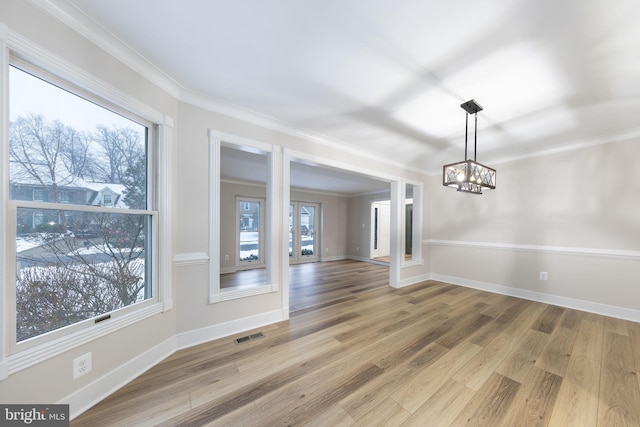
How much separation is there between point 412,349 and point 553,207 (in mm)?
3322

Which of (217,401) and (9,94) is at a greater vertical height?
(9,94)

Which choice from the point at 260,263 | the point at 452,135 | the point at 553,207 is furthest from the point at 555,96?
the point at 260,263

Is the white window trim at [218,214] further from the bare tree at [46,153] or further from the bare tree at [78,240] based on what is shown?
the bare tree at [46,153]

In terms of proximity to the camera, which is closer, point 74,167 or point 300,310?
point 74,167

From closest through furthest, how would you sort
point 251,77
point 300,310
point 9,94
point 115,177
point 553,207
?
point 9,94, point 115,177, point 251,77, point 300,310, point 553,207

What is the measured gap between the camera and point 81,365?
1417 millimetres

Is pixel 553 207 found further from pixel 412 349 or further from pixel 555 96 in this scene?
pixel 412 349

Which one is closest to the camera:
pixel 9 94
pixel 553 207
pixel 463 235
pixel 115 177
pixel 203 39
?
pixel 9 94

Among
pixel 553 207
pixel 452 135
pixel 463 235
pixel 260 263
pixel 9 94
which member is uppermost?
pixel 452 135

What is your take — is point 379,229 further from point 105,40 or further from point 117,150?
point 105,40

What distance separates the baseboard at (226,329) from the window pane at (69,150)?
4.34 ft

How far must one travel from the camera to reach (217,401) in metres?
1.52

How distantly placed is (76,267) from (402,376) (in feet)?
8.18

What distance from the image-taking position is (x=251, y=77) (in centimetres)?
197
